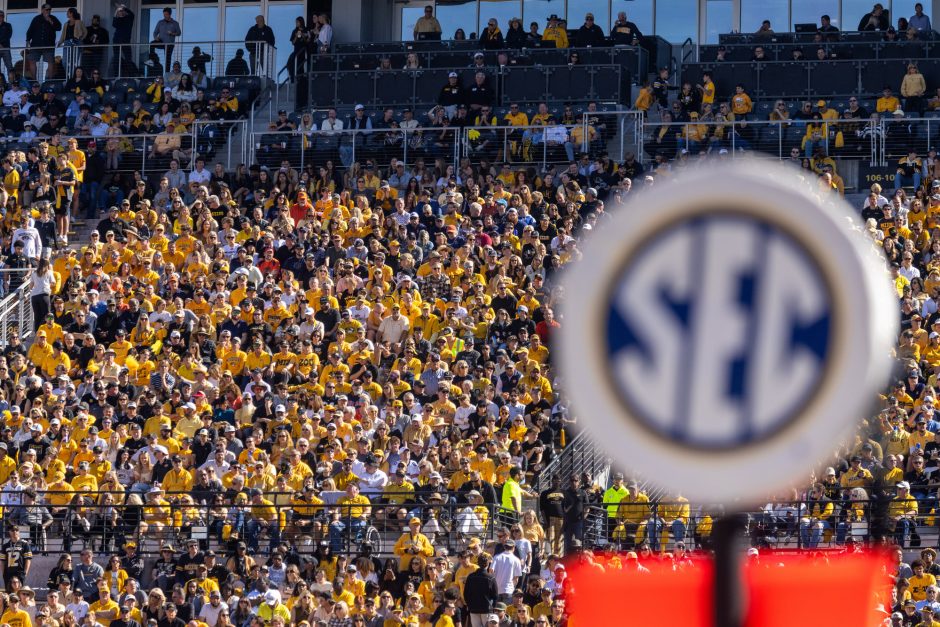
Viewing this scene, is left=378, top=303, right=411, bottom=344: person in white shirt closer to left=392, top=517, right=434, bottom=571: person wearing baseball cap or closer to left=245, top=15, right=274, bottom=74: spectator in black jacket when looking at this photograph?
left=392, top=517, right=434, bottom=571: person wearing baseball cap

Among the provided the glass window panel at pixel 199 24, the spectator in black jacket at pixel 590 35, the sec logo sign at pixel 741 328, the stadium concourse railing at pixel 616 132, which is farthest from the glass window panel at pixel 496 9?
the sec logo sign at pixel 741 328

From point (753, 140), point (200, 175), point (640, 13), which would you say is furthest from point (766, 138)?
point (200, 175)

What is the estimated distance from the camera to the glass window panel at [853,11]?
33469 millimetres

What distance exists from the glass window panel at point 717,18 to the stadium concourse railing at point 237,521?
17.6m

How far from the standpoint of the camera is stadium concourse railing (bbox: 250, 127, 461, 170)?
2903cm

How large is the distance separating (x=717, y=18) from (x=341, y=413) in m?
17.0

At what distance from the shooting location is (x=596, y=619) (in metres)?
1.83

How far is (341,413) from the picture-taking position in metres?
20.2

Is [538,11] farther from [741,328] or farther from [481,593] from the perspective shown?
[741,328]

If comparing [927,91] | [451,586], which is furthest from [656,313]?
[927,91]

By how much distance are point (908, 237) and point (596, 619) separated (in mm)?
22505

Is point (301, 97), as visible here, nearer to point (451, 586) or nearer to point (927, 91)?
point (927, 91)

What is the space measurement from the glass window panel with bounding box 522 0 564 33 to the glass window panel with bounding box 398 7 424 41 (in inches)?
85.8

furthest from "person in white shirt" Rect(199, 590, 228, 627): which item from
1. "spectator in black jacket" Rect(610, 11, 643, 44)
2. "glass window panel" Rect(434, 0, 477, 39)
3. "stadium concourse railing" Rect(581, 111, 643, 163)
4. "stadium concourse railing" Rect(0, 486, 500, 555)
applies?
"glass window panel" Rect(434, 0, 477, 39)
